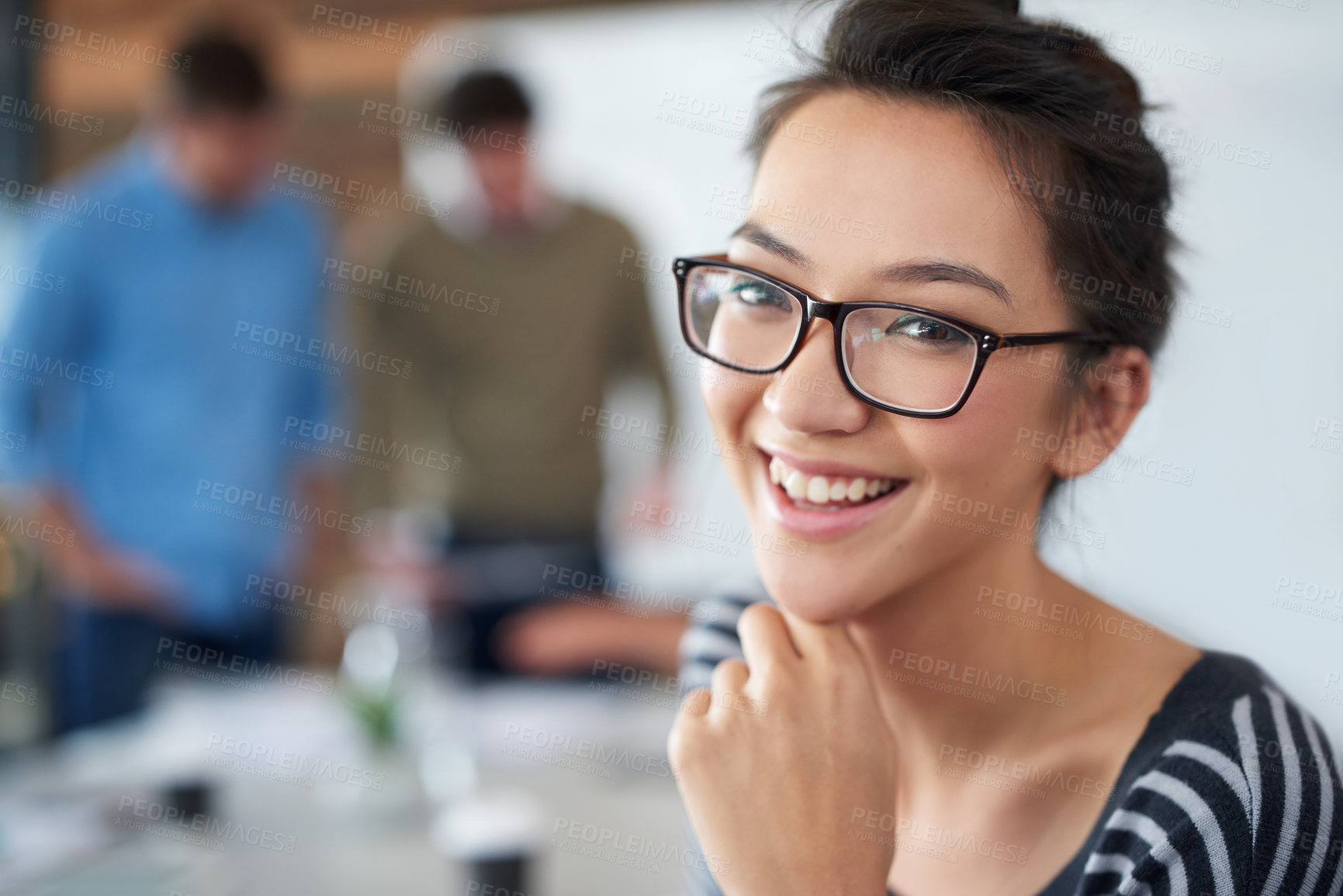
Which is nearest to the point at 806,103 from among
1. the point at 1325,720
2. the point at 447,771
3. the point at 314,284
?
the point at 1325,720

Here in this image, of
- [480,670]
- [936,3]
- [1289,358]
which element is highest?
[936,3]

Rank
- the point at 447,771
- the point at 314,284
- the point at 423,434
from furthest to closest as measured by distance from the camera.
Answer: the point at 423,434 < the point at 314,284 < the point at 447,771

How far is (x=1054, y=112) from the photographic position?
95 cm

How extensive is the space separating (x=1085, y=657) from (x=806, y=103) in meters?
0.63

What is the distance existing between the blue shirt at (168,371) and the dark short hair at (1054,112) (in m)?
2.33

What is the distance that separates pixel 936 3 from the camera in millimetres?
Answer: 977

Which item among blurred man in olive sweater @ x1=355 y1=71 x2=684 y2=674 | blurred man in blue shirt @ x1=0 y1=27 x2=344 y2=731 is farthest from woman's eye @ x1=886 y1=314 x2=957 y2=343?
blurred man in blue shirt @ x1=0 y1=27 x2=344 y2=731

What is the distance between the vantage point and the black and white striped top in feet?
2.90

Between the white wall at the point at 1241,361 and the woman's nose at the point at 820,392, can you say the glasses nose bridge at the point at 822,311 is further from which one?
the white wall at the point at 1241,361

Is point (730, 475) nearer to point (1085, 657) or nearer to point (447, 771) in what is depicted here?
point (1085, 657)

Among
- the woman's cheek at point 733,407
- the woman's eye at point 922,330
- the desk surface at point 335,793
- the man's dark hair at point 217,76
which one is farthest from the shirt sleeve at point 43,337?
the woman's eye at point 922,330

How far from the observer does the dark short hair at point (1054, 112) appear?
0.94 m

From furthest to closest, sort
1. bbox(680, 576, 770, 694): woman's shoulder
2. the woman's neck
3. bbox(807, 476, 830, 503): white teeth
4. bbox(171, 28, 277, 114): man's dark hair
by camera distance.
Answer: bbox(171, 28, 277, 114): man's dark hair, bbox(680, 576, 770, 694): woman's shoulder, the woman's neck, bbox(807, 476, 830, 503): white teeth

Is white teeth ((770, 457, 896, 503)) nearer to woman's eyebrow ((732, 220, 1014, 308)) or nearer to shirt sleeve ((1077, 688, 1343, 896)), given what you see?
woman's eyebrow ((732, 220, 1014, 308))
